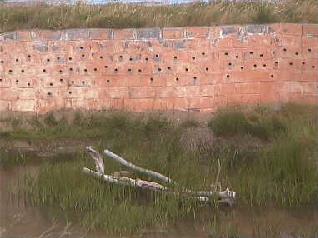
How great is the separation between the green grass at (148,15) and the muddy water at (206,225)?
491 centimetres

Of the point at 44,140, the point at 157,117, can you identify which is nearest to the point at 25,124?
the point at 44,140

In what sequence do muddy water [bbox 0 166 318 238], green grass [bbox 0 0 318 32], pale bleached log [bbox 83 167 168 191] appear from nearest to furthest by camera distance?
1. muddy water [bbox 0 166 318 238]
2. pale bleached log [bbox 83 167 168 191]
3. green grass [bbox 0 0 318 32]

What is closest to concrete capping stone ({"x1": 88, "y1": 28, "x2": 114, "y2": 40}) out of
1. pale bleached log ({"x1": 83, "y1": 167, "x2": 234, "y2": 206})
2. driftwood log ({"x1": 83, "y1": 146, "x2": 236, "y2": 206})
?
driftwood log ({"x1": 83, "y1": 146, "x2": 236, "y2": 206})

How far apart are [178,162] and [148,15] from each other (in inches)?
168

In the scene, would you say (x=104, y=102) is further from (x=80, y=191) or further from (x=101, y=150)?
(x=80, y=191)

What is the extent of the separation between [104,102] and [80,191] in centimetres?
420

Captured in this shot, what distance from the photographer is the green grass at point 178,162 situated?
8.01 meters

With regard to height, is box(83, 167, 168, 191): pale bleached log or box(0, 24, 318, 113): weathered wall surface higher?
box(0, 24, 318, 113): weathered wall surface

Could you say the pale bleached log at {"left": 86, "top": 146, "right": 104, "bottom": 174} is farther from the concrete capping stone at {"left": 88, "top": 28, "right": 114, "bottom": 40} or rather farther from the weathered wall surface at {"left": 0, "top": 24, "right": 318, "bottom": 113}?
the concrete capping stone at {"left": 88, "top": 28, "right": 114, "bottom": 40}

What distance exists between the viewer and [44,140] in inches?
458

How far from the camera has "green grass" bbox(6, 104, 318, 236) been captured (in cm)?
801

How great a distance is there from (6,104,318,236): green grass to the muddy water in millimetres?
127

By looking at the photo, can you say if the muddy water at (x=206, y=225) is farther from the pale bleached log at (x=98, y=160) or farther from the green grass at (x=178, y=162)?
the pale bleached log at (x=98, y=160)

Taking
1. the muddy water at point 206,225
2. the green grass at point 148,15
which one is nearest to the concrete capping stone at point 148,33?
the green grass at point 148,15
